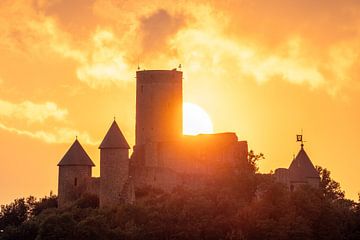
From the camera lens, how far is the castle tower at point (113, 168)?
9275cm

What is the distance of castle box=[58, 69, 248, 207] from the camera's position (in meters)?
93.2

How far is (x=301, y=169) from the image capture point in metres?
103

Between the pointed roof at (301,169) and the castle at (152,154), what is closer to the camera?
the castle at (152,154)

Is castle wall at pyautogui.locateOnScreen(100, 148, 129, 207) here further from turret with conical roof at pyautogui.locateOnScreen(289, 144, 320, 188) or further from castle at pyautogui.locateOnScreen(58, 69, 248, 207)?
turret with conical roof at pyautogui.locateOnScreen(289, 144, 320, 188)

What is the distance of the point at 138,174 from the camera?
95.2 meters

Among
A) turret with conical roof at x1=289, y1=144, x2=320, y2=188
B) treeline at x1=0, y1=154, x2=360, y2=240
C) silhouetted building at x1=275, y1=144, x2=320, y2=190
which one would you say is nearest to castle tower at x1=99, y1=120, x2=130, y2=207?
treeline at x1=0, y1=154, x2=360, y2=240

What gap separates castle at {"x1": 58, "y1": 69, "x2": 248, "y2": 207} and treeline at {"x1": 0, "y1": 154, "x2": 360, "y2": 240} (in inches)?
42.7

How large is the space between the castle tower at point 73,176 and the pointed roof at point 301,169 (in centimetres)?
1480

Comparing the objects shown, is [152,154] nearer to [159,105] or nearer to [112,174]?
[159,105]

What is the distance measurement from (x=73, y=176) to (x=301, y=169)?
1675 centimetres

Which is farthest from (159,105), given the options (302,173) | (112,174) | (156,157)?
(112,174)

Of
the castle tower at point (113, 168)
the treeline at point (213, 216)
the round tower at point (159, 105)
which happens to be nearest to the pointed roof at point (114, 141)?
the castle tower at point (113, 168)

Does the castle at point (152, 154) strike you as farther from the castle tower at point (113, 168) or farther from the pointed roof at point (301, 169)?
the pointed roof at point (301, 169)

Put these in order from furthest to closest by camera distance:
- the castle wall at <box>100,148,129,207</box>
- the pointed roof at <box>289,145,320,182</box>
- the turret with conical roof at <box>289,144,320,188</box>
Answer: the pointed roof at <box>289,145,320,182</box>
the turret with conical roof at <box>289,144,320,188</box>
the castle wall at <box>100,148,129,207</box>
